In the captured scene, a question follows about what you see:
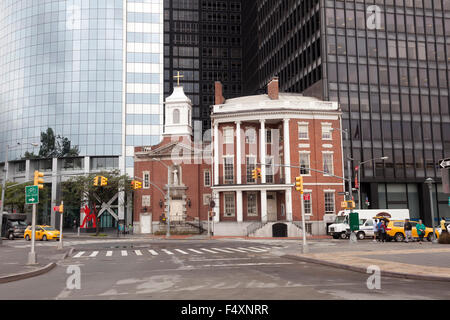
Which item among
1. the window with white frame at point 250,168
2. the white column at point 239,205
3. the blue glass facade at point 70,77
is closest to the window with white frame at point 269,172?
the window with white frame at point 250,168

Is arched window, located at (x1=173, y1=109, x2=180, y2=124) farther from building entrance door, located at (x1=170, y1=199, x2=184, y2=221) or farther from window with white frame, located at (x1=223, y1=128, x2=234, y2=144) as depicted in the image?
window with white frame, located at (x1=223, y1=128, x2=234, y2=144)

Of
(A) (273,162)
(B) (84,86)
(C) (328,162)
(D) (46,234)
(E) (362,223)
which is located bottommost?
(D) (46,234)

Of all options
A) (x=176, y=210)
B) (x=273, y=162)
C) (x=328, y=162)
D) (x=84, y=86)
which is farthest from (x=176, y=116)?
(x=328, y=162)

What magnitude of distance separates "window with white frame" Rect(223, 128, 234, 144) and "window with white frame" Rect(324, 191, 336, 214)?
13.5 metres

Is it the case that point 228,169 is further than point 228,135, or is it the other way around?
point 228,135

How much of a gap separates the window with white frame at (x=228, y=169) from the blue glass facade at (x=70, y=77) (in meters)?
31.8

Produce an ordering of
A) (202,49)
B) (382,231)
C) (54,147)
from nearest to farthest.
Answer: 1. (382,231)
2. (54,147)
3. (202,49)

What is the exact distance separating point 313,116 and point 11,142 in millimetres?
61392

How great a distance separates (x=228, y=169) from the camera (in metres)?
52.2

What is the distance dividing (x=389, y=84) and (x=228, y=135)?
2626 centimetres

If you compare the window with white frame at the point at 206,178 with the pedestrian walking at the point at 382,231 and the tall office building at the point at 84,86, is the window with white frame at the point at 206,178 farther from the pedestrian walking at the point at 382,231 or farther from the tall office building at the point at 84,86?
the pedestrian walking at the point at 382,231

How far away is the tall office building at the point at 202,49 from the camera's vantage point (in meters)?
111

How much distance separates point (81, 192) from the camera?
57406 mm

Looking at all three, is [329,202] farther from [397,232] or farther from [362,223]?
[397,232]
